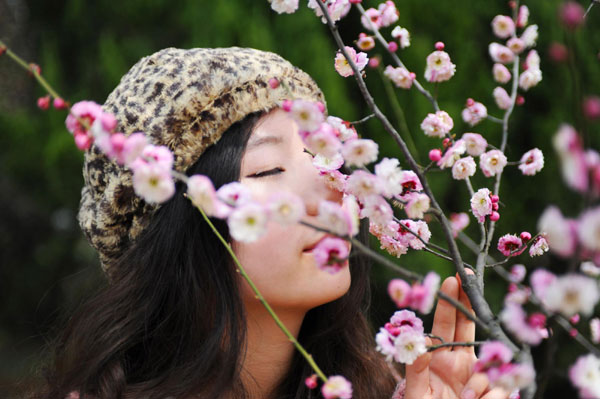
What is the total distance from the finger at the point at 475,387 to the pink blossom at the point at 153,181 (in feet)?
2.39

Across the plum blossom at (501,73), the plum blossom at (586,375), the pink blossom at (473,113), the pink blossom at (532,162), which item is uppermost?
the plum blossom at (501,73)

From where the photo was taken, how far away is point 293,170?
111 centimetres

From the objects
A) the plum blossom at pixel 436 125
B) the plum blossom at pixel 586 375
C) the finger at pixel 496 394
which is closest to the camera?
the plum blossom at pixel 586 375

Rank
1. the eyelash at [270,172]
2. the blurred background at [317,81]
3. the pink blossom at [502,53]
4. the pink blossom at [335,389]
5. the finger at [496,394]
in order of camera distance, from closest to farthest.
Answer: the pink blossom at [335,389]
the pink blossom at [502,53]
the finger at [496,394]
the eyelash at [270,172]
the blurred background at [317,81]

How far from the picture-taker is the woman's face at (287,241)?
1059 mm

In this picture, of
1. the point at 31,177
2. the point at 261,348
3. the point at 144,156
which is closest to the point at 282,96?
the point at 261,348

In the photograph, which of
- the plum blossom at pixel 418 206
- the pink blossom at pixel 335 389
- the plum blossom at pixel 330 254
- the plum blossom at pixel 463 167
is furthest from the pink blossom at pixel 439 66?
the pink blossom at pixel 335 389

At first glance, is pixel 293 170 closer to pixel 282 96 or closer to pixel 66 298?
pixel 282 96

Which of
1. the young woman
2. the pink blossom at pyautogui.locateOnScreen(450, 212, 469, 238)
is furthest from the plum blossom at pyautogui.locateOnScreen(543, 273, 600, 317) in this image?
the young woman

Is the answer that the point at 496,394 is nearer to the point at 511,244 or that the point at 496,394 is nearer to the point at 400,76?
the point at 511,244

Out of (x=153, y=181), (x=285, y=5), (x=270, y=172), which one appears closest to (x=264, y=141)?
(x=270, y=172)

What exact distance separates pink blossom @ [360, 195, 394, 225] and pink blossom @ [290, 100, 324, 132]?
14 centimetres

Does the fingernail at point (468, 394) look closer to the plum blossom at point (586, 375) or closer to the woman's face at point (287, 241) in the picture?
the woman's face at point (287, 241)

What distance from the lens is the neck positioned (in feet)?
3.96
